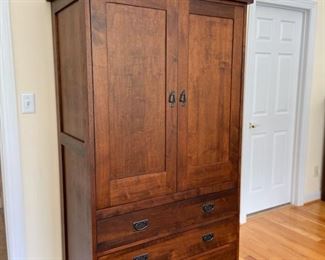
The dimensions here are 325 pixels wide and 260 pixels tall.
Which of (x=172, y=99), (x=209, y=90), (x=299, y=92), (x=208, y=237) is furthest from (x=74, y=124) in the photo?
(x=299, y=92)

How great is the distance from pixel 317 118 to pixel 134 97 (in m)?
2.66

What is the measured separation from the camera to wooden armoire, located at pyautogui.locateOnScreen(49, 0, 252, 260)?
4.95 ft

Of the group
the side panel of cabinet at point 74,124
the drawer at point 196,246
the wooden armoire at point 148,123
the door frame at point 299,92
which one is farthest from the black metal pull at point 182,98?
the door frame at point 299,92

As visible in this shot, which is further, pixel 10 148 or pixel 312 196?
pixel 312 196

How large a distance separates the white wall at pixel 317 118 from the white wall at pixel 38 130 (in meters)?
2.67

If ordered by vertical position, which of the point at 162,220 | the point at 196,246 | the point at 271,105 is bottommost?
the point at 196,246

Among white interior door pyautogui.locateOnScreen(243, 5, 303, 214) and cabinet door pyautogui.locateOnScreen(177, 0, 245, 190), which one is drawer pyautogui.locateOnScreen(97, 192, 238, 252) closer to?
cabinet door pyautogui.locateOnScreen(177, 0, 245, 190)

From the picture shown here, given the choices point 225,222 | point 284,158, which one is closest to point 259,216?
point 284,158

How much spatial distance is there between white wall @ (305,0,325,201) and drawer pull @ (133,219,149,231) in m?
2.46

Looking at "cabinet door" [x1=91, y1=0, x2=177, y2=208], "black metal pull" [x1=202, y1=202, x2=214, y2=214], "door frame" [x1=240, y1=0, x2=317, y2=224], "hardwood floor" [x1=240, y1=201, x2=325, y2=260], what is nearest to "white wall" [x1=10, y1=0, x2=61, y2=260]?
"cabinet door" [x1=91, y1=0, x2=177, y2=208]

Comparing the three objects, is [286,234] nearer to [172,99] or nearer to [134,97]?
[172,99]

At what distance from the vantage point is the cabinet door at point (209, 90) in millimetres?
1699

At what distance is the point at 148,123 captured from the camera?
1.64 meters

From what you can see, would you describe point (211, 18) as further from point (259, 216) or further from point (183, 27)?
point (259, 216)
